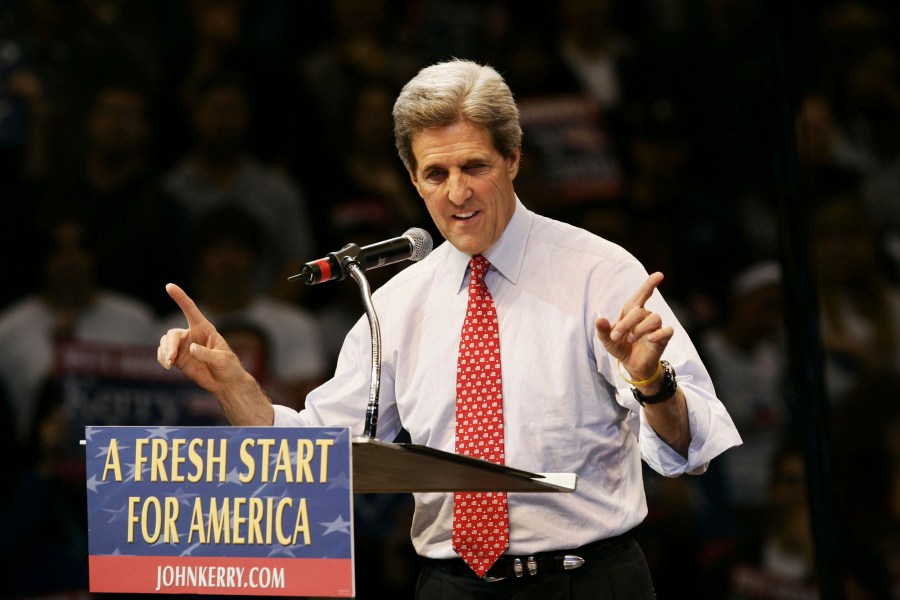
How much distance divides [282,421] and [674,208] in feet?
8.74

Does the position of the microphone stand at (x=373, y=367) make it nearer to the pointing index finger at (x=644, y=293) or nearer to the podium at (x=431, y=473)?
the podium at (x=431, y=473)

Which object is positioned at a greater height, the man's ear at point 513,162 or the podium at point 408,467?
the man's ear at point 513,162

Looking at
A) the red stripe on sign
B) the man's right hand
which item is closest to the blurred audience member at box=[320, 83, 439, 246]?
the man's right hand

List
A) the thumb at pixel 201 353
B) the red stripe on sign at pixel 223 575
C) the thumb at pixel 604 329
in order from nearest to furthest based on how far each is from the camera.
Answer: the red stripe on sign at pixel 223 575 < the thumb at pixel 604 329 < the thumb at pixel 201 353

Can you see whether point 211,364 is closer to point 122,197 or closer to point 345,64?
point 122,197

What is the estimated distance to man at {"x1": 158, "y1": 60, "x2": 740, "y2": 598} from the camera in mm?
1701

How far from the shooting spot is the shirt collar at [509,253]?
6.13 ft

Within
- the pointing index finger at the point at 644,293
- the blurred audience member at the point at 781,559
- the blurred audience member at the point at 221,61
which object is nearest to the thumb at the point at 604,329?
the pointing index finger at the point at 644,293

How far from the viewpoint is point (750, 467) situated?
13.0 feet

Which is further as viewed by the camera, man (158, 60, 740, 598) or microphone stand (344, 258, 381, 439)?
man (158, 60, 740, 598)

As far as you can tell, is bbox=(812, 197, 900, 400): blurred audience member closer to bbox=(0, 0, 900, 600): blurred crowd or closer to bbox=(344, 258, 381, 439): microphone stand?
bbox=(0, 0, 900, 600): blurred crowd

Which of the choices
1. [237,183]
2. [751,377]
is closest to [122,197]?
[237,183]

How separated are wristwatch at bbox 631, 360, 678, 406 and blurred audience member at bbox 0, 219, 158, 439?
8.61 feet

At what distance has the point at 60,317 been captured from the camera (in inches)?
153
